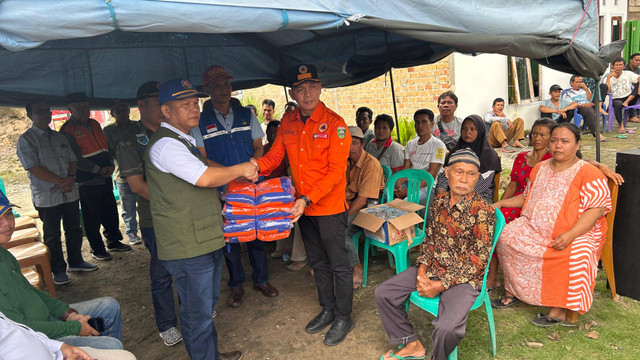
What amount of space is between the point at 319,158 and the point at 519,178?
218 centimetres

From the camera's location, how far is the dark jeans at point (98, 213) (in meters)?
5.30

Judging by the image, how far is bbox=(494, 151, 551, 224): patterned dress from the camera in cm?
385

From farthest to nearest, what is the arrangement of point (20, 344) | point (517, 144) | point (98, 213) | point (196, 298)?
point (517, 144)
point (98, 213)
point (196, 298)
point (20, 344)

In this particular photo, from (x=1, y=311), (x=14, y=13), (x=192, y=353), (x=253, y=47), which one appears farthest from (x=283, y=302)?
(x=253, y=47)

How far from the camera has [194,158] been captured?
246 centimetres

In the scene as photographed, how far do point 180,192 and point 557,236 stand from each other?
2.88m

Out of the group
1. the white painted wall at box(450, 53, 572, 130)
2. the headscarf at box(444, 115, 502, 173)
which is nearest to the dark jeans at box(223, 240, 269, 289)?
the headscarf at box(444, 115, 502, 173)

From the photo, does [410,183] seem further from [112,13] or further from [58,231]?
[58,231]

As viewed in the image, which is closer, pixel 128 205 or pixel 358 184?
pixel 358 184

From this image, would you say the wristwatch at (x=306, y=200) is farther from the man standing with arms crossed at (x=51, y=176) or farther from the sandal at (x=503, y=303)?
the man standing with arms crossed at (x=51, y=176)

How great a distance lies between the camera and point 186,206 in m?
2.49

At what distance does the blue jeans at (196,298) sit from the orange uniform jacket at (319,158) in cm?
88

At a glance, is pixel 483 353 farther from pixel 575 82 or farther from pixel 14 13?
pixel 575 82

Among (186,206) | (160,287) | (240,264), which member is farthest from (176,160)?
(240,264)
